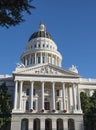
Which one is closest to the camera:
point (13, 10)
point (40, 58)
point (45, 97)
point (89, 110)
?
point (13, 10)

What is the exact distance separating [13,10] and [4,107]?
124 ft

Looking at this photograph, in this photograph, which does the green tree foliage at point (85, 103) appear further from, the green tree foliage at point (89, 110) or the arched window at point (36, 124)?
the arched window at point (36, 124)

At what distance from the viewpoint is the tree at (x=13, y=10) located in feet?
45.0

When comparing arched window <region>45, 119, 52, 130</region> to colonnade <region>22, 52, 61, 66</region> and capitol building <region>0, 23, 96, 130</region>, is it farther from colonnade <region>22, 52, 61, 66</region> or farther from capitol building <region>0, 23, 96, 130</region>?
colonnade <region>22, 52, 61, 66</region>

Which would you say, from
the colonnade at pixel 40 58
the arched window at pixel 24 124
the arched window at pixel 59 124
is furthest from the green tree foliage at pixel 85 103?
the colonnade at pixel 40 58

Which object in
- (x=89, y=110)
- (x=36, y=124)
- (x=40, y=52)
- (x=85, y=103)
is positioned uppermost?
(x=40, y=52)

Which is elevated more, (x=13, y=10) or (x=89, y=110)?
(x=13, y=10)

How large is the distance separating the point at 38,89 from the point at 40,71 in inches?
181

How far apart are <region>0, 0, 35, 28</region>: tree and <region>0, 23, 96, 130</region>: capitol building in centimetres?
3589

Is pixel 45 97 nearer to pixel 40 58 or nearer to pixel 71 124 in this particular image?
pixel 71 124

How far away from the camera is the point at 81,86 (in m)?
61.0

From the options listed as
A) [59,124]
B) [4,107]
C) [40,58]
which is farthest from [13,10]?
[40,58]

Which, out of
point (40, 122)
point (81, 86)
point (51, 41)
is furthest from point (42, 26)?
point (40, 122)

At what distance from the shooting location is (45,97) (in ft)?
180
